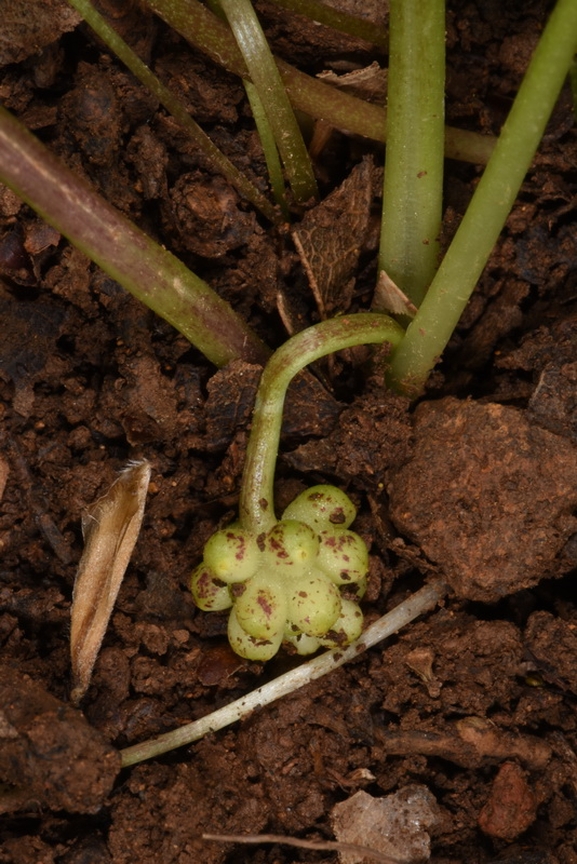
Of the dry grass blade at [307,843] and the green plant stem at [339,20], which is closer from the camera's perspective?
the dry grass blade at [307,843]

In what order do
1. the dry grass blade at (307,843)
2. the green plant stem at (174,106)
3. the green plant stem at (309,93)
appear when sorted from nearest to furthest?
the dry grass blade at (307,843) < the green plant stem at (174,106) < the green plant stem at (309,93)

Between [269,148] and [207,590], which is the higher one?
[269,148]

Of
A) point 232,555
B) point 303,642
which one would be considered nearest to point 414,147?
point 232,555

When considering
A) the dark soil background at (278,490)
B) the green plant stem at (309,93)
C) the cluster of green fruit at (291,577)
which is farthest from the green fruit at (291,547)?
the green plant stem at (309,93)

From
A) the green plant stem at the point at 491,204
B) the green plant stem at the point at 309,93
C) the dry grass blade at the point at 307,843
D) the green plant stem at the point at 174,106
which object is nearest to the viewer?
the green plant stem at the point at 491,204

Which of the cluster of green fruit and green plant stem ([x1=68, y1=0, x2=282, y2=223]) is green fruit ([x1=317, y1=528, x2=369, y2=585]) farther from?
green plant stem ([x1=68, y1=0, x2=282, y2=223])

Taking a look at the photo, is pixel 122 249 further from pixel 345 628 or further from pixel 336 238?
pixel 345 628

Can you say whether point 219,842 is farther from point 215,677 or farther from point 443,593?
point 443,593

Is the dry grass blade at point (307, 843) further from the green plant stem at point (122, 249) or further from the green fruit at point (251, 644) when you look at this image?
the green plant stem at point (122, 249)
